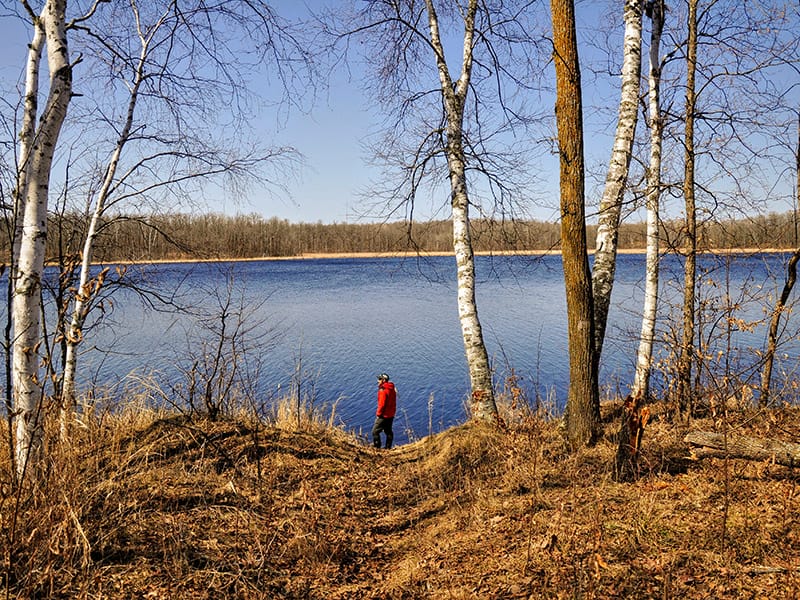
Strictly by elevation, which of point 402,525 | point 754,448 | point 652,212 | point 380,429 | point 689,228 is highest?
point 652,212

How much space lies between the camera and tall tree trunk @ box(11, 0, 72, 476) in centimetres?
374

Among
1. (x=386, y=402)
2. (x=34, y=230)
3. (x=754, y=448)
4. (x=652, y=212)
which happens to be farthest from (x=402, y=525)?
(x=652, y=212)

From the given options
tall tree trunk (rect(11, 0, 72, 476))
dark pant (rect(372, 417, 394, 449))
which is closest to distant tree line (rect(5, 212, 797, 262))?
tall tree trunk (rect(11, 0, 72, 476))

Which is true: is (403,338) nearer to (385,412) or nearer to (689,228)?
(385,412)

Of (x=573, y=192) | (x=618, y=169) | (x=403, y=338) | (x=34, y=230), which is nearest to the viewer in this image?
(x=34, y=230)

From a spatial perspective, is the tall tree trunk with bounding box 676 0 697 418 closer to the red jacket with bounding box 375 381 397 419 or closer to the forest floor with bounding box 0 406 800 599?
the forest floor with bounding box 0 406 800 599

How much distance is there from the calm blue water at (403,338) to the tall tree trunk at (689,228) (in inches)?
8.7

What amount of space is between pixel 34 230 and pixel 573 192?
4.78m

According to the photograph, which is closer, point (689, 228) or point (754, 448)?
point (754, 448)

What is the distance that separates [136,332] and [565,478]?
60.1 feet

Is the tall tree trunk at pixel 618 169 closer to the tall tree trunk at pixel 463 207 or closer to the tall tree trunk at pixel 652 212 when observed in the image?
the tall tree trunk at pixel 652 212

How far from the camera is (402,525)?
4898 mm

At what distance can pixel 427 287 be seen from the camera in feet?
138

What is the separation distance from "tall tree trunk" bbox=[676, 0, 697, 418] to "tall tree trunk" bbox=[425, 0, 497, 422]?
8.44 ft
